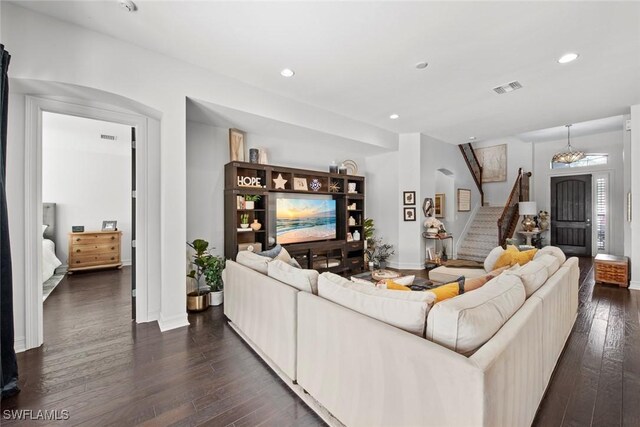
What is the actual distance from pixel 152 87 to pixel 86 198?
15.7 feet

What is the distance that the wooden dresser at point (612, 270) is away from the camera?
14.0ft

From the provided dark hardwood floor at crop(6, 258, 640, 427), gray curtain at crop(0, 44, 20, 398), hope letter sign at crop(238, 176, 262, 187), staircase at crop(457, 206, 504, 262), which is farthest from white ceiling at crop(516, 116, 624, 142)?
gray curtain at crop(0, 44, 20, 398)

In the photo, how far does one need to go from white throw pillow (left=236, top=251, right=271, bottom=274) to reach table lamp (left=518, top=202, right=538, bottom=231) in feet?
23.5

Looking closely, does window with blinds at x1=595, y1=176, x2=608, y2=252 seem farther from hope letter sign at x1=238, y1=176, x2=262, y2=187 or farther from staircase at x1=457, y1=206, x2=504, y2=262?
hope letter sign at x1=238, y1=176, x2=262, y2=187

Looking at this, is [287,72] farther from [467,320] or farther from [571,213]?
[571,213]

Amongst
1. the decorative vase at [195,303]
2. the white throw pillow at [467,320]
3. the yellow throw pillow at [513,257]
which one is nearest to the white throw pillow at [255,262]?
the decorative vase at [195,303]

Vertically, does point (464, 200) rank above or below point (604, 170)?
below

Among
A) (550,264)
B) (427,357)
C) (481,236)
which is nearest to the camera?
(427,357)

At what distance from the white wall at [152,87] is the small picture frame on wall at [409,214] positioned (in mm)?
3184

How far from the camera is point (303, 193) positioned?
199 inches

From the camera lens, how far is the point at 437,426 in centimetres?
109

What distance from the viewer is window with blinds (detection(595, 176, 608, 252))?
6.81m

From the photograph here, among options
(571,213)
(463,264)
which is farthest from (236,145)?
(571,213)

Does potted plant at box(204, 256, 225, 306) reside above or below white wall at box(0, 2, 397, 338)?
below
